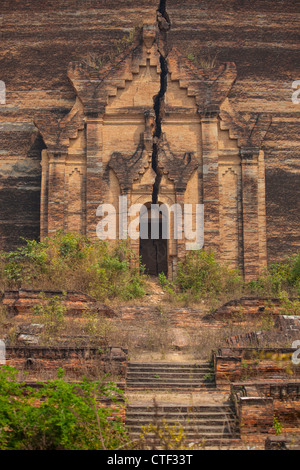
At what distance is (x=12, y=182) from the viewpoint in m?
22.7

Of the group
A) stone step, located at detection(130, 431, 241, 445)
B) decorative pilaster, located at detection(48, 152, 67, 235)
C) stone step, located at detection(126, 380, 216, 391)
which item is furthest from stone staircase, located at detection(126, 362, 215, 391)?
decorative pilaster, located at detection(48, 152, 67, 235)

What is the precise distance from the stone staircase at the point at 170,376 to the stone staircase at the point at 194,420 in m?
1.19

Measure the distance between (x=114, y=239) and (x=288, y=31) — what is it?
35.8 ft

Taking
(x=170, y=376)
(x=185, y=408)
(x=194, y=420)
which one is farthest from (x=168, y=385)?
(x=194, y=420)

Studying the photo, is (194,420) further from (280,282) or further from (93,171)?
(93,171)

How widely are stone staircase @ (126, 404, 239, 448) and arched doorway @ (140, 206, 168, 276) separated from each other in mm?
10877

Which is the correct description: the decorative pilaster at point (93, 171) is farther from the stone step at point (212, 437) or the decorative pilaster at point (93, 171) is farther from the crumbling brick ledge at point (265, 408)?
the stone step at point (212, 437)

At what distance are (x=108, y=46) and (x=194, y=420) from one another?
17.3 metres

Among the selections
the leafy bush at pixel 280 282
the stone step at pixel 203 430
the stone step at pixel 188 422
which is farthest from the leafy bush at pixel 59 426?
the leafy bush at pixel 280 282

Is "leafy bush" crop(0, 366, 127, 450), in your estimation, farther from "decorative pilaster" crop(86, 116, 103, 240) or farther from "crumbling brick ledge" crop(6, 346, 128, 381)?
"decorative pilaster" crop(86, 116, 103, 240)

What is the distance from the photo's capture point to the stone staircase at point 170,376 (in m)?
12.1

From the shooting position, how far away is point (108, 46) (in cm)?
2420

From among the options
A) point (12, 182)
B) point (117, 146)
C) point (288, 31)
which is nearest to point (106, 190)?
point (117, 146)

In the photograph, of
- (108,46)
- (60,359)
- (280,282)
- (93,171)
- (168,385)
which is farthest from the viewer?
(108,46)
